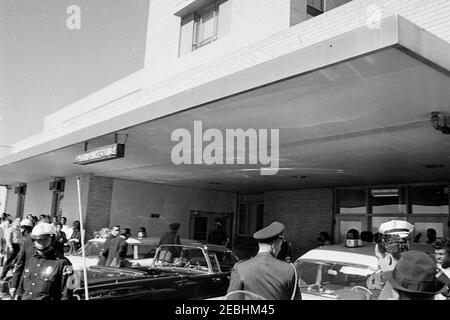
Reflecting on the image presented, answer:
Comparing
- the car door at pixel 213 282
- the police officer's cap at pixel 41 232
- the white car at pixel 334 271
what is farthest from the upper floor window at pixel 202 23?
the police officer's cap at pixel 41 232

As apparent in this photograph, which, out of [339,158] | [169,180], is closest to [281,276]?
[339,158]

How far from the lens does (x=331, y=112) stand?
6398mm

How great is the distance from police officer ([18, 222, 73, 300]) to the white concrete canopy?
2.89 meters

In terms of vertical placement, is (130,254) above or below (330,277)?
below

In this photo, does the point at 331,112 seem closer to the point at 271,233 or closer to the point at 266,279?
the point at 271,233

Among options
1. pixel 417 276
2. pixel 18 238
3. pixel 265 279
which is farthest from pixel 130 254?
pixel 417 276

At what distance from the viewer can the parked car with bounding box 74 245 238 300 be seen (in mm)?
5902

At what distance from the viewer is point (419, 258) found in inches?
94.1

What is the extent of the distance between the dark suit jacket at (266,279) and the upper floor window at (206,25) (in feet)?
43.3

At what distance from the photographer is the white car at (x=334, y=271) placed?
16.7 ft

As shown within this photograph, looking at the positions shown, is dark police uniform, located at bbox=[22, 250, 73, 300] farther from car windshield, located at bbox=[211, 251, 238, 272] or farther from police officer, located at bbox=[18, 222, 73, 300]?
car windshield, located at bbox=[211, 251, 238, 272]

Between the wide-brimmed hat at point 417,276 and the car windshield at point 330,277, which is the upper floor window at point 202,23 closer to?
the car windshield at point 330,277

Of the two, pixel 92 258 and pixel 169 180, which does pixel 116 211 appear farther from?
pixel 92 258

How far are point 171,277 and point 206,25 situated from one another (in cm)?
1144
